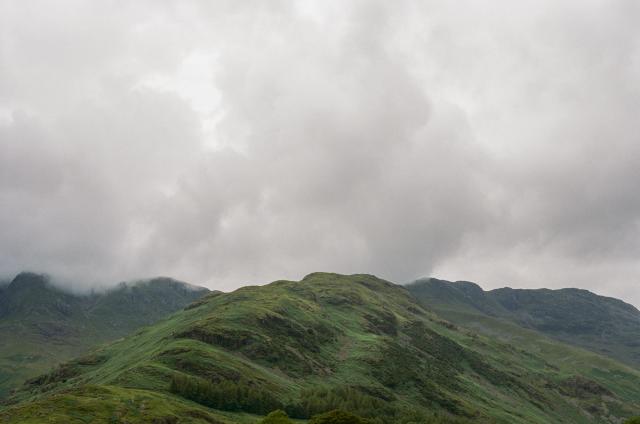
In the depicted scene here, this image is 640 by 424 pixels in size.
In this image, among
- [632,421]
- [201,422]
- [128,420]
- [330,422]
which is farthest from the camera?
[201,422]

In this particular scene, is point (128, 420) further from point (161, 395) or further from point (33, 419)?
point (161, 395)

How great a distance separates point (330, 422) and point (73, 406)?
96.3m

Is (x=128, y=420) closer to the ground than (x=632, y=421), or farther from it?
closer to the ground

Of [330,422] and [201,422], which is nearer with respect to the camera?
[330,422]

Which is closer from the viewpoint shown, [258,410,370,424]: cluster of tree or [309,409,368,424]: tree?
[309,409,368,424]: tree

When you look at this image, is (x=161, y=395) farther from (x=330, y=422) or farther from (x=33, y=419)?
(x=330, y=422)

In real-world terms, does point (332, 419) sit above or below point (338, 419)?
below

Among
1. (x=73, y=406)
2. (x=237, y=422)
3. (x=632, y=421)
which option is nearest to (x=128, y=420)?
(x=73, y=406)

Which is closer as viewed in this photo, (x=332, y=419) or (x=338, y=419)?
(x=338, y=419)

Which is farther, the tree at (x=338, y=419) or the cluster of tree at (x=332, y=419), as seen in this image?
the cluster of tree at (x=332, y=419)

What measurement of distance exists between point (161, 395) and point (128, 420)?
37.7m

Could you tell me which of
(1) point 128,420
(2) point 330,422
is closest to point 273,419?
(2) point 330,422

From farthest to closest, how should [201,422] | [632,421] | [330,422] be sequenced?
1. [201,422]
2. [632,421]
3. [330,422]

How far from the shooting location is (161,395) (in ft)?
641
